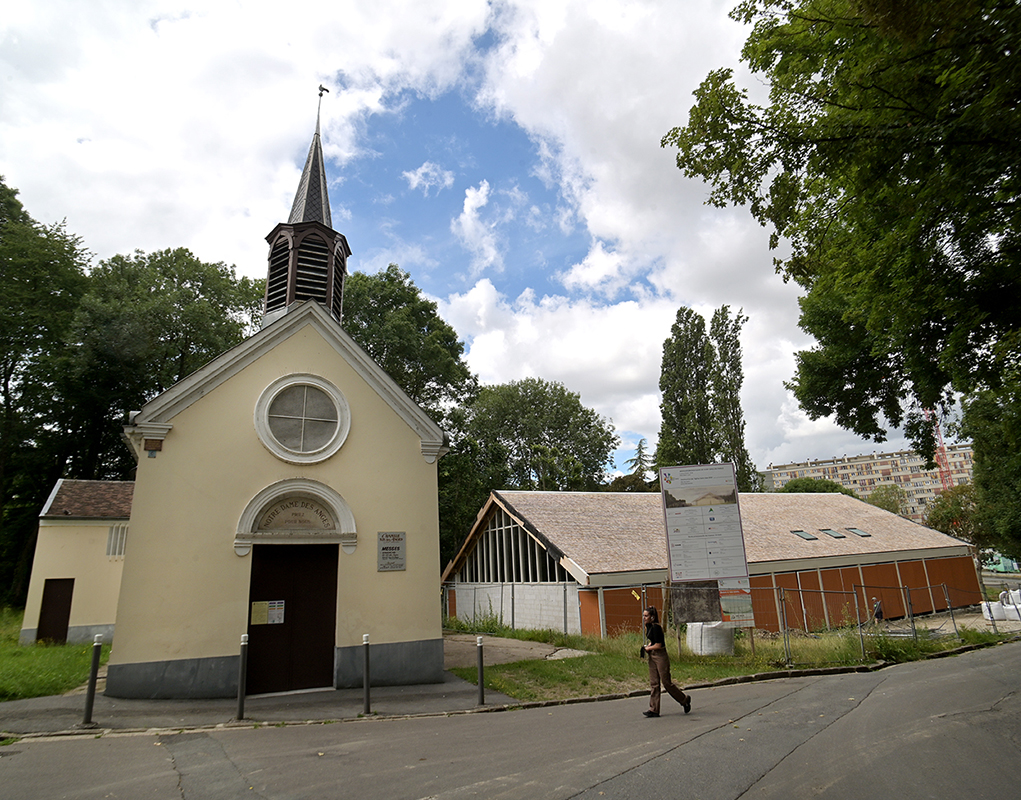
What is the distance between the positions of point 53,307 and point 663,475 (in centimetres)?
3046

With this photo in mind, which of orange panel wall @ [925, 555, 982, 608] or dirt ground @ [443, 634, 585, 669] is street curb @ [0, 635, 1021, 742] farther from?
orange panel wall @ [925, 555, 982, 608]

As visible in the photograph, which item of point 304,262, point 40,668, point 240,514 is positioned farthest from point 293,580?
point 304,262

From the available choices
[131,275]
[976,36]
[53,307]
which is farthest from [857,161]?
[131,275]

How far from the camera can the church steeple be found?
14352 millimetres

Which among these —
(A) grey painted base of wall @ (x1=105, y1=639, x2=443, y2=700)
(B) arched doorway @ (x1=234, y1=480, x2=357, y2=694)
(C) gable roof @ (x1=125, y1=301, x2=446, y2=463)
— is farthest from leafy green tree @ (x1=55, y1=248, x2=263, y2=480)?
(A) grey painted base of wall @ (x1=105, y1=639, x2=443, y2=700)

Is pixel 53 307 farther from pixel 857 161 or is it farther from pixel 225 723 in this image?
pixel 857 161

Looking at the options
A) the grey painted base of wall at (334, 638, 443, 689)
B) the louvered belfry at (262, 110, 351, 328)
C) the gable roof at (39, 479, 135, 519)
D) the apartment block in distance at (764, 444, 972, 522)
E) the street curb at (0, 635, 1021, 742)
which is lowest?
the street curb at (0, 635, 1021, 742)

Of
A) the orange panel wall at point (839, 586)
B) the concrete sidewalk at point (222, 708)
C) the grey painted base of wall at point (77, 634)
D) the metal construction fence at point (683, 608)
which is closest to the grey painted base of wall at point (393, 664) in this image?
the concrete sidewalk at point (222, 708)

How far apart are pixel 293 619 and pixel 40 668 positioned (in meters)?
5.64

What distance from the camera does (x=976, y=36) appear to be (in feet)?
18.8

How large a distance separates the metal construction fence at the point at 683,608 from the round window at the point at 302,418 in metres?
8.33

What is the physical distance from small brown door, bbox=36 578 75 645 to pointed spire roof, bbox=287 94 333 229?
13.3 m

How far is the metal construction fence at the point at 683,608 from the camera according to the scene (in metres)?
15.4

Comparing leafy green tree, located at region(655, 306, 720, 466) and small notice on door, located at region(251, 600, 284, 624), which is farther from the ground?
leafy green tree, located at region(655, 306, 720, 466)
